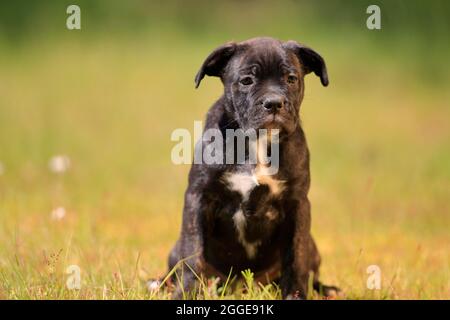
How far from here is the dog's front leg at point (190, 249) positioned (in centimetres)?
542

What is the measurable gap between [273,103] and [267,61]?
1.02 ft

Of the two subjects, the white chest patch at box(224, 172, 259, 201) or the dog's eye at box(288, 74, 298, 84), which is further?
the white chest patch at box(224, 172, 259, 201)

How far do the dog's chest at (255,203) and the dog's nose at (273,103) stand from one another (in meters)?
0.49

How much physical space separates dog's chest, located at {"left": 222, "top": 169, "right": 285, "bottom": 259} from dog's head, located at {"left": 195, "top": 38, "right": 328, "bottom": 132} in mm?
331

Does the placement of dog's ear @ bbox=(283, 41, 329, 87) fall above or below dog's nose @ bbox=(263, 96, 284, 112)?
above

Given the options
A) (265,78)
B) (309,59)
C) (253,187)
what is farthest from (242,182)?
(309,59)

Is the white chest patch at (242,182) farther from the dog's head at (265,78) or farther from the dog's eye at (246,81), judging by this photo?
the dog's eye at (246,81)

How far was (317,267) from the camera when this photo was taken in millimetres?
5973

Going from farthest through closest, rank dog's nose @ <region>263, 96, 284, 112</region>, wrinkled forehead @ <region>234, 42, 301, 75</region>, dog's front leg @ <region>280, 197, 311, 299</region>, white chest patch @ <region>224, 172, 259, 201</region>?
dog's front leg @ <region>280, 197, 311, 299</region>
white chest patch @ <region>224, 172, 259, 201</region>
wrinkled forehead @ <region>234, 42, 301, 75</region>
dog's nose @ <region>263, 96, 284, 112</region>

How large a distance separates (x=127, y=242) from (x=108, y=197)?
4.01 ft

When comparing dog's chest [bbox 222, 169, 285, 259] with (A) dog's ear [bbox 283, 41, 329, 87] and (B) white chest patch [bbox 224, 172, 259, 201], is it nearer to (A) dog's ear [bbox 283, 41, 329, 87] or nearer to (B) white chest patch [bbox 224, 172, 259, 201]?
(B) white chest patch [bbox 224, 172, 259, 201]

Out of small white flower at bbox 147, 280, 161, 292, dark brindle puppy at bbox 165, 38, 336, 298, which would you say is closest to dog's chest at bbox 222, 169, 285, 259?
dark brindle puppy at bbox 165, 38, 336, 298

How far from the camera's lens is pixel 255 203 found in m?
5.44

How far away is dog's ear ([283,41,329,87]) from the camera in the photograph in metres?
5.43
